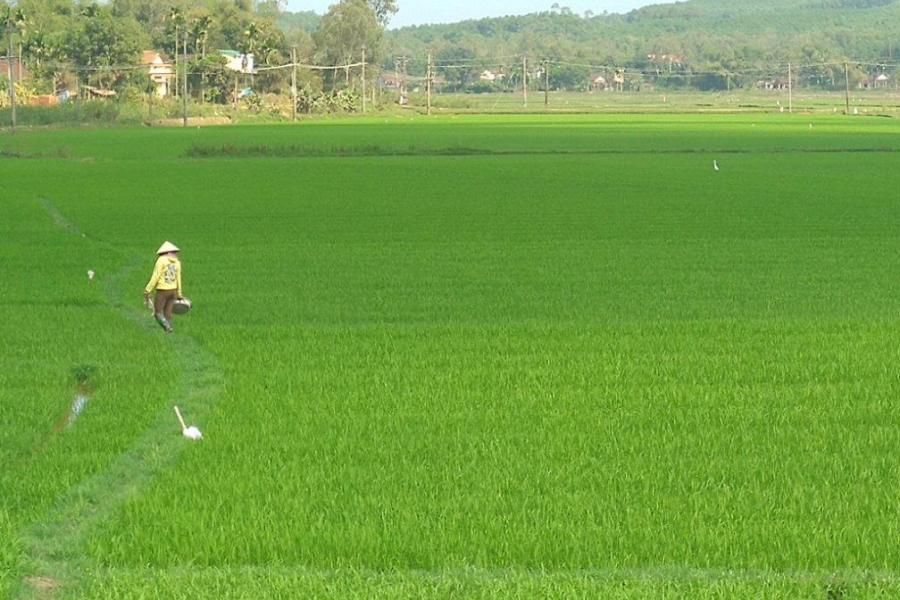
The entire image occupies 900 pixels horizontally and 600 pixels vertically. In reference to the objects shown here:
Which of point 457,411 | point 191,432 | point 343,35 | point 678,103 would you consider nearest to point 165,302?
point 457,411

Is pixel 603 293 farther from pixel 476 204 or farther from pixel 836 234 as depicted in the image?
pixel 476 204

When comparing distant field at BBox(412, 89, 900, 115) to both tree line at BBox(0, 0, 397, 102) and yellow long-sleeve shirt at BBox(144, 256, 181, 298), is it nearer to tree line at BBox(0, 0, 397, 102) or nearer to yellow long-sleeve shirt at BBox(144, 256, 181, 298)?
tree line at BBox(0, 0, 397, 102)

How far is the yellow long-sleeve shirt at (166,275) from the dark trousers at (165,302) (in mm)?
63

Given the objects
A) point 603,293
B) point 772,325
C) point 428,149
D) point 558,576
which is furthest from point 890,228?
point 428,149

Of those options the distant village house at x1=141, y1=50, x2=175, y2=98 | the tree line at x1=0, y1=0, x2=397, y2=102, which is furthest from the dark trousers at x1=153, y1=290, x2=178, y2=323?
the distant village house at x1=141, y1=50, x2=175, y2=98

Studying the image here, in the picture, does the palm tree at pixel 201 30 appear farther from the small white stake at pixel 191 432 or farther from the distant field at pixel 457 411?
the small white stake at pixel 191 432

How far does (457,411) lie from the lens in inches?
428

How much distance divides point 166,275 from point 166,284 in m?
0.14

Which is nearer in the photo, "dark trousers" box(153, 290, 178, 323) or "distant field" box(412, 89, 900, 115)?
"dark trousers" box(153, 290, 178, 323)

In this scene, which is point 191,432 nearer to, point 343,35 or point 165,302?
point 165,302

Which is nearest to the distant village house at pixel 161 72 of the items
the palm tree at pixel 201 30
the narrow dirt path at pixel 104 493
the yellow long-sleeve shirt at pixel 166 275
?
the palm tree at pixel 201 30

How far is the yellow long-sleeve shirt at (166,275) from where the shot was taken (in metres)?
14.3

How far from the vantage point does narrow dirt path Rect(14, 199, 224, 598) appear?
7219mm

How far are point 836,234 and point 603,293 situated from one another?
9230mm
